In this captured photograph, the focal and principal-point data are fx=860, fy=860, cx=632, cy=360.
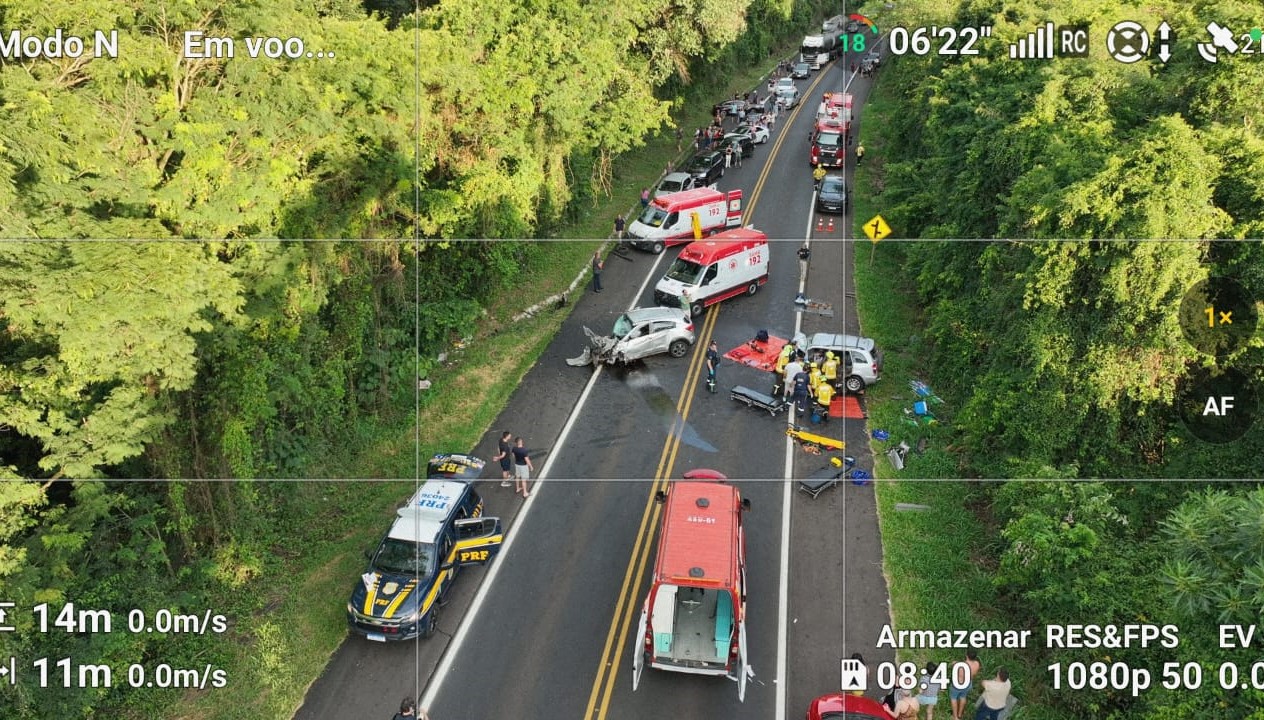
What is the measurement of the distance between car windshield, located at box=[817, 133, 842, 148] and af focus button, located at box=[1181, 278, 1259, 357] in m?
32.8

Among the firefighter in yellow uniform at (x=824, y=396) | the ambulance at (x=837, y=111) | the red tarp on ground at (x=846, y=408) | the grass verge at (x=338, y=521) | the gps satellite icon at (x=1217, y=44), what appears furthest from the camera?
the ambulance at (x=837, y=111)

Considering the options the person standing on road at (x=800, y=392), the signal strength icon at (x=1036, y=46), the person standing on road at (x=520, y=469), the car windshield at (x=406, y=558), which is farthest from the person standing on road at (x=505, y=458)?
the signal strength icon at (x=1036, y=46)

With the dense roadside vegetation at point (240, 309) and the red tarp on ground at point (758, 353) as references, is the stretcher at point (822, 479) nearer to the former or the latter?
the red tarp on ground at point (758, 353)

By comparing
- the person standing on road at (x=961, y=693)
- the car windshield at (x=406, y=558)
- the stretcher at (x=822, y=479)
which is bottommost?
the person standing on road at (x=961, y=693)

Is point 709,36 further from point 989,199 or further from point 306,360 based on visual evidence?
point 306,360

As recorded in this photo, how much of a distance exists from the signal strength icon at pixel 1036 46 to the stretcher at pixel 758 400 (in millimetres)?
12859

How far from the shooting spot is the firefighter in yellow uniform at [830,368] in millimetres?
25719

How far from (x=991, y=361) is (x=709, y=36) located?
28.2 m

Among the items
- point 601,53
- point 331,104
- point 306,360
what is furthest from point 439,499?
point 601,53

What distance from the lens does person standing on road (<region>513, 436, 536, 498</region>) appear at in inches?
845

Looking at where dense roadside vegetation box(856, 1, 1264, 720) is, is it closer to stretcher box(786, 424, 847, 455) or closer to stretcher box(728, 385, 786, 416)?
stretcher box(786, 424, 847, 455)

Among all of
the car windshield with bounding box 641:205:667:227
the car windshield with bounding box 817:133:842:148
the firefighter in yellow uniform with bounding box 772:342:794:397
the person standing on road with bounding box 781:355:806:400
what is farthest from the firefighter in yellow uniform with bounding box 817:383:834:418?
the car windshield with bounding box 817:133:842:148

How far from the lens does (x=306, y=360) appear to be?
20.9 m

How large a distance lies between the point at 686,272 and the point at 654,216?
6.37 metres
